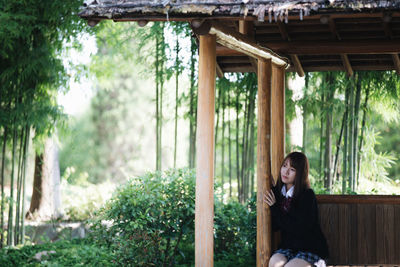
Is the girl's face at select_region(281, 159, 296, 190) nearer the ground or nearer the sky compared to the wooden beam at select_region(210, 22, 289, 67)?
nearer the ground

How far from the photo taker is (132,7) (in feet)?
9.94

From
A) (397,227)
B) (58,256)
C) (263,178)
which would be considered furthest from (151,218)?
(397,227)

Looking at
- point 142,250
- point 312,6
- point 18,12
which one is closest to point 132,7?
point 312,6

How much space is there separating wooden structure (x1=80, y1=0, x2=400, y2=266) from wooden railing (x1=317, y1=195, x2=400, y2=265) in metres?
0.02

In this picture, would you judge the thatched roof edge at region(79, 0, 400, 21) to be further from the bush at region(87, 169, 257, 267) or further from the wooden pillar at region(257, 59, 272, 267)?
the bush at region(87, 169, 257, 267)

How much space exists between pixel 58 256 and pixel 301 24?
4.24 meters

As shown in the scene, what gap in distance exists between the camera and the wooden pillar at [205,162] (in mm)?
3283

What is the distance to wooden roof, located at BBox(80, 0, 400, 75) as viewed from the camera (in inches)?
117

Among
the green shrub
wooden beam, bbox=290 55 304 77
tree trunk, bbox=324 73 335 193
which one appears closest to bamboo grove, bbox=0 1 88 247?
the green shrub

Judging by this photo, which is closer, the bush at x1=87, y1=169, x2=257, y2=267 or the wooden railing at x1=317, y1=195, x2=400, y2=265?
the wooden railing at x1=317, y1=195, x2=400, y2=265

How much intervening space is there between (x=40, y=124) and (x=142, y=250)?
2959 millimetres

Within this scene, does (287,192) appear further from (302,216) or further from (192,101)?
(192,101)

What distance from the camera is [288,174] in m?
3.77

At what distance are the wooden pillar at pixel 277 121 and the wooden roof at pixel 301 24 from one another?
0.81ft
